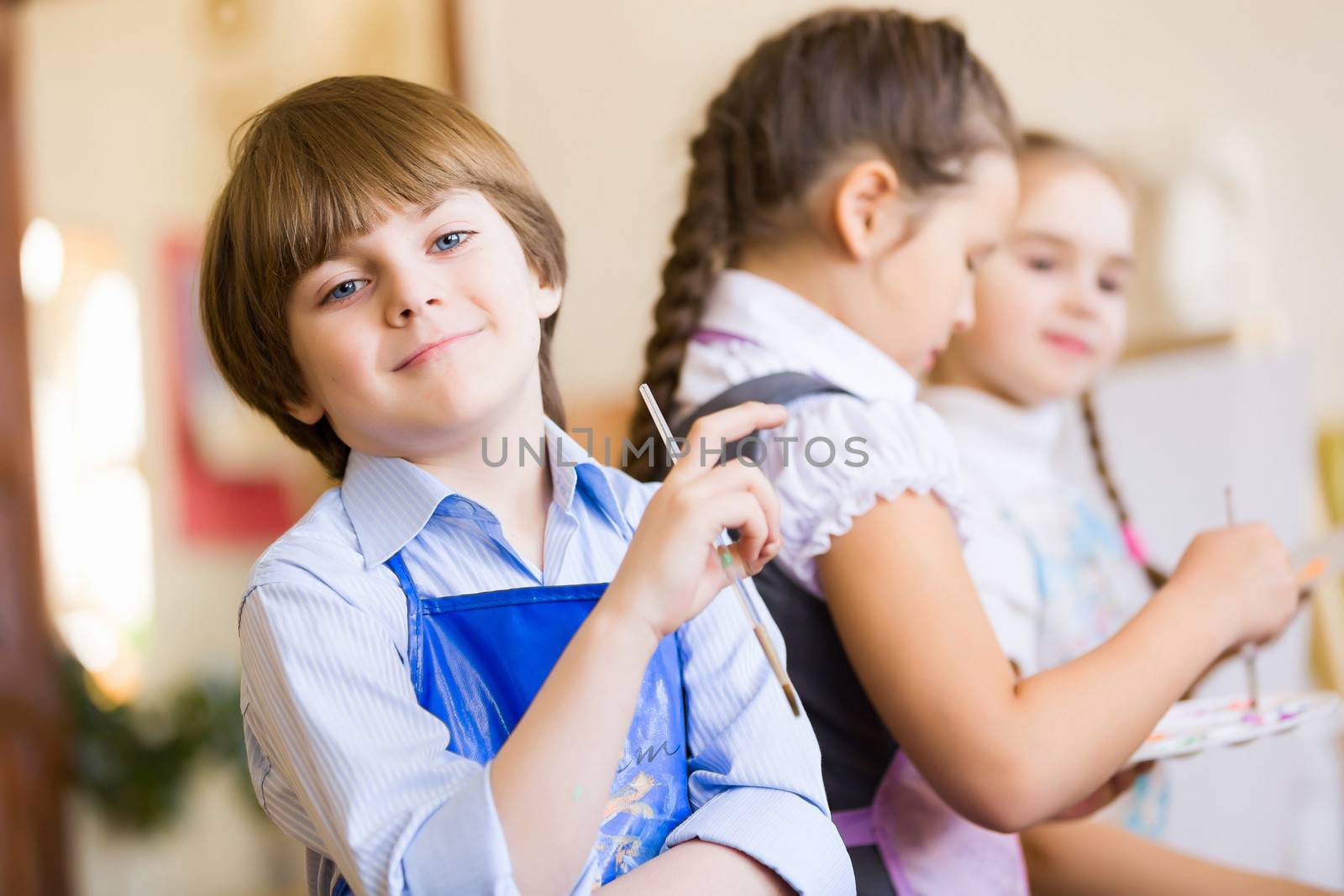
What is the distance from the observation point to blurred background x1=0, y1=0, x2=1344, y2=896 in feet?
5.86

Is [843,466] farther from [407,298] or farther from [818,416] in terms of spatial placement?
[407,298]

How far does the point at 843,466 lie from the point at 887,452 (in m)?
0.03

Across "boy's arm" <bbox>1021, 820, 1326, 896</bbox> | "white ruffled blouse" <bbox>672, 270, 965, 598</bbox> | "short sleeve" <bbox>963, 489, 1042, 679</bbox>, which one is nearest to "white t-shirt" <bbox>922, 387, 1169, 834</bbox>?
"short sleeve" <bbox>963, 489, 1042, 679</bbox>

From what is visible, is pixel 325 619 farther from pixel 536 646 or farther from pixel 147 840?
pixel 147 840

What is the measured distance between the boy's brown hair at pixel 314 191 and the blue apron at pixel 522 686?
16 cm

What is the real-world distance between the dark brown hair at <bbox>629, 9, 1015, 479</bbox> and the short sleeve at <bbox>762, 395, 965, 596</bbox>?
172 mm

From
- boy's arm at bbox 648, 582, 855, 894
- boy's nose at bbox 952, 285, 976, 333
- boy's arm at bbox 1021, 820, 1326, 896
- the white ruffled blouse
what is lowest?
boy's arm at bbox 1021, 820, 1326, 896

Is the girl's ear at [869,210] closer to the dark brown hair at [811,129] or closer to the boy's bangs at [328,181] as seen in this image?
the dark brown hair at [811,129]

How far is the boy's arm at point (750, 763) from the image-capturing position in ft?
→ 2.30

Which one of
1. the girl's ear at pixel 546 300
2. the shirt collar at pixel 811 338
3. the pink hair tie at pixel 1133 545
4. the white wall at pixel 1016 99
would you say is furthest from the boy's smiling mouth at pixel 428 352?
the white wall at pixel 1016 99

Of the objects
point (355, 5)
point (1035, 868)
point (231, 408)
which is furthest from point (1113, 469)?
point (231, 408)

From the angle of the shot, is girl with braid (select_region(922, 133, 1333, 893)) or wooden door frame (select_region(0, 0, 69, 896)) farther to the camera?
→ wooden door frame (select_region(0, 0, 69, 896))

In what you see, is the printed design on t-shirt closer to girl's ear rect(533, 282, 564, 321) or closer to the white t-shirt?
the white t-shirt

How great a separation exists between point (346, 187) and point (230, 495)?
292 centimetres
